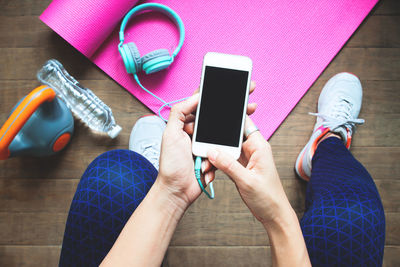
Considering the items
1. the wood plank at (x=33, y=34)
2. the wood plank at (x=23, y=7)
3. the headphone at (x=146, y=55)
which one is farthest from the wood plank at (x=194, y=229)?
the wood plank at (x=23, y=7)

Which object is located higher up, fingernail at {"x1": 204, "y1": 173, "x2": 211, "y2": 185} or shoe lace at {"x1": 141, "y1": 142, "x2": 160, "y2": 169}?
fingernail at {"x1": 204, "y1": 173, "x2": 211, "y2": 185}

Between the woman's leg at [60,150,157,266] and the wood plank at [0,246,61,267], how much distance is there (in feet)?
0.96

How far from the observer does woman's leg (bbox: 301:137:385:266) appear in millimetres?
692

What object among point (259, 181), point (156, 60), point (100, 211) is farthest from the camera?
point (156, 60)

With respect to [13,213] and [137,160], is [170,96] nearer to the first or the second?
[137,160]

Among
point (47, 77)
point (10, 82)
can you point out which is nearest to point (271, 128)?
point (47, 77)

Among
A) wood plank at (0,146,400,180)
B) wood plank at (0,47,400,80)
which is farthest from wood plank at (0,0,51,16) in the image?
wood plank at (0,146,400,180)

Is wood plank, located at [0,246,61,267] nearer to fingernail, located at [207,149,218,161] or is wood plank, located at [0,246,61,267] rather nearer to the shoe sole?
fingernail, located at [207,149,218,161]

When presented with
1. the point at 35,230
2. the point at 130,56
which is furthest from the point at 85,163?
the point at 130,56

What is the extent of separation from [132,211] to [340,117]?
744mm

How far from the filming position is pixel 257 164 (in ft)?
2.00

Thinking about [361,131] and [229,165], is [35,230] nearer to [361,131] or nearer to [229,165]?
[229,165]

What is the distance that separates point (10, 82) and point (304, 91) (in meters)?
1.01

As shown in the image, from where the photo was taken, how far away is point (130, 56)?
886 millimetres
